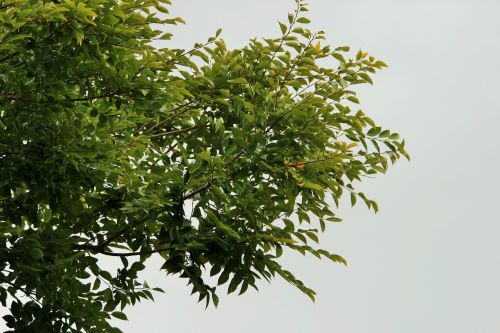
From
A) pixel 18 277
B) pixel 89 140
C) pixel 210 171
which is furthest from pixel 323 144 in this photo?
pixel 18 277

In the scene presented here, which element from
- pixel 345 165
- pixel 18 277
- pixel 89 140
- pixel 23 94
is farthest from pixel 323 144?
pixel 18 277

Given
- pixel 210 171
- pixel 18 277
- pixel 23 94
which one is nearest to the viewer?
pixel 210 171

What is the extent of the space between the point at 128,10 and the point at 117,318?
372 cm

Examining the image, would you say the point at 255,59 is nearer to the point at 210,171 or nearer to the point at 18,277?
the point at 210,171

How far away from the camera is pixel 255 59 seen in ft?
36.3

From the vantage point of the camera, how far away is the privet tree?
343 inches

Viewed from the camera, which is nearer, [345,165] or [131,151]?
[131,151]

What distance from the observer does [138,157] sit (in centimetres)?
981

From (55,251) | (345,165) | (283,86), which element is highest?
(283,86)

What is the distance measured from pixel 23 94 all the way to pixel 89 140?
38.8 inches

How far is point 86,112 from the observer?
9.38 metres

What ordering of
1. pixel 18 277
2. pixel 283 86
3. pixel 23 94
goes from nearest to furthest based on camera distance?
pixel 23 94
pixel 18 277
pixel 283 86

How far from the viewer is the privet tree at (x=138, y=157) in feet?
28.6

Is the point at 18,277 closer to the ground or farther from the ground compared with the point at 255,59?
closer to the ground
